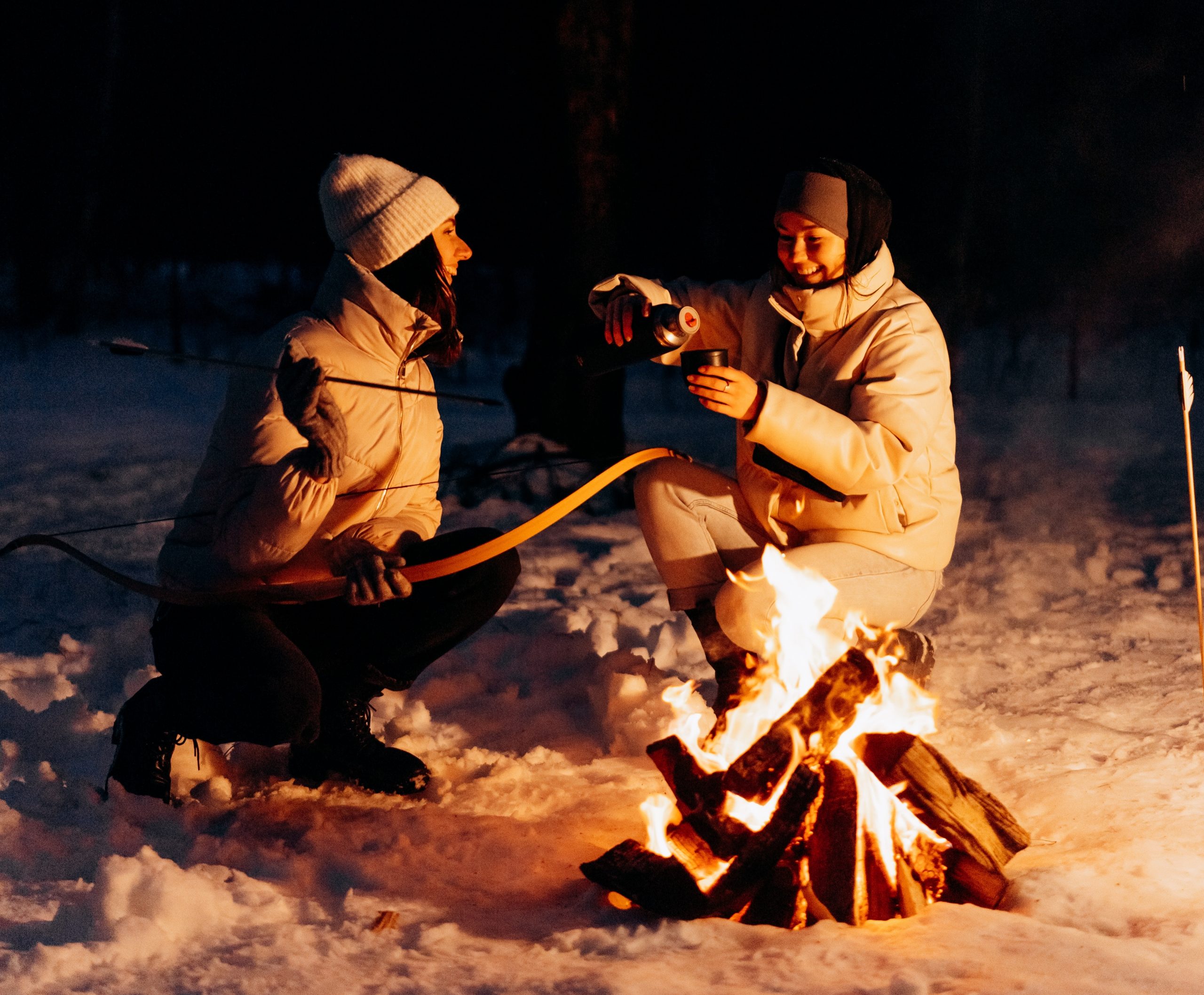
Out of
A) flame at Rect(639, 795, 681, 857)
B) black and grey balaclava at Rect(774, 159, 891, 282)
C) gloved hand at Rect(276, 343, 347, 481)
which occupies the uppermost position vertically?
black and grey balaclava at Rect(774, 159, 891, 282)

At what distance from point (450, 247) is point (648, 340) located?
615 mm

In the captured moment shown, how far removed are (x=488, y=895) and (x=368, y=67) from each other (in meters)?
9.96

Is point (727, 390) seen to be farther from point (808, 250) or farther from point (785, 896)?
point (785, 896)

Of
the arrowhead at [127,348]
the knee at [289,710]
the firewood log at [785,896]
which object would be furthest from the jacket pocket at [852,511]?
the arrowhead at [127,348]

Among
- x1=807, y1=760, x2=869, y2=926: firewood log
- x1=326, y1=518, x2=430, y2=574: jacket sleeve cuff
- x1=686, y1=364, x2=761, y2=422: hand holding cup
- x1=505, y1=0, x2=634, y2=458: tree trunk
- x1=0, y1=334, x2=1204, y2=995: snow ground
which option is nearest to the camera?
x1=0, y1=334, x2=1204, y2=995: snow ground

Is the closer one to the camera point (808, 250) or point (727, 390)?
point (727, 390)

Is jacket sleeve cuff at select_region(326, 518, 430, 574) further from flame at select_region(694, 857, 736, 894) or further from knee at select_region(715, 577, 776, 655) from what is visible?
flame at select_region(694, 857, 736, 894)

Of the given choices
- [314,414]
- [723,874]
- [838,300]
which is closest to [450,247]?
[314,414]

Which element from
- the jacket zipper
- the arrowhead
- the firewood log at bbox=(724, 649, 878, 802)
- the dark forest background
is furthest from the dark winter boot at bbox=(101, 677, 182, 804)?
the dark forest background

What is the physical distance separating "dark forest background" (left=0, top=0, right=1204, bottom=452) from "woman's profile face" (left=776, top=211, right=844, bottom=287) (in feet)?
4.44

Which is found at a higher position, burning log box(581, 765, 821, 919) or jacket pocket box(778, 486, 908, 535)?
jacket pocket box(778, 486, 908, 535)

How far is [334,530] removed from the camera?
3.30m

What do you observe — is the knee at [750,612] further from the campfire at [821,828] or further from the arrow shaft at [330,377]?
the arrow shaft at [330,377]

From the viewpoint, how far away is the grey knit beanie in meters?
3.17
